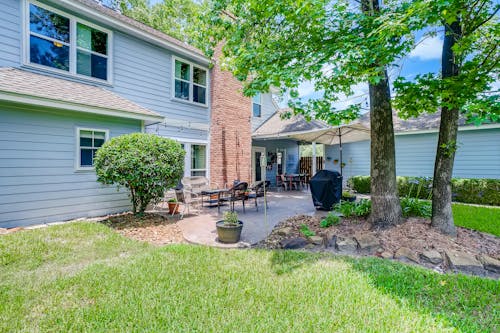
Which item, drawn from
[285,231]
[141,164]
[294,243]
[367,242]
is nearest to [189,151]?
[141,164]

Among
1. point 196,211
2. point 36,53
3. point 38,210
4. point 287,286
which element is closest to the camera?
point 287,286

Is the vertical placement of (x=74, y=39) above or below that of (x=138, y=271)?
above

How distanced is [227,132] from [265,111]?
16.1 ft

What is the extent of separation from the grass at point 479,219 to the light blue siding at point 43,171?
9842mm

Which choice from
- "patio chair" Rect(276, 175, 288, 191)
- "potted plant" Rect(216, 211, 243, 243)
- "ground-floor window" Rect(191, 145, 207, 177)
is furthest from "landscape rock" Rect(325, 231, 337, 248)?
"patio chair" Rect(276, 175, 288, 191)

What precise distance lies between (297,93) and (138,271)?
4030mm

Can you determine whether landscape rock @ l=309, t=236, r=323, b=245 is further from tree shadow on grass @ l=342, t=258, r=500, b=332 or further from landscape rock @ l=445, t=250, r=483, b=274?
landscape rock @ l=445, t=250, r=483, b=274

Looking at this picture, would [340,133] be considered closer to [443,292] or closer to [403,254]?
[403,254]

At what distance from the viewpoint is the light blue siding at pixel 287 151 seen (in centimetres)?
1473

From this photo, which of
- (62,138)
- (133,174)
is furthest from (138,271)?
(62,138)

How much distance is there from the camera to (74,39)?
698cm

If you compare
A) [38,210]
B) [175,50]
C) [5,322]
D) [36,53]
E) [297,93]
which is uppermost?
[175,50]

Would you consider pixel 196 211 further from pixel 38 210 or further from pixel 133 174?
pixel 38 210

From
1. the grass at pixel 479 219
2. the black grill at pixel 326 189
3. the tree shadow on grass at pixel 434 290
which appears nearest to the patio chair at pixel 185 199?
the black grill at pixel 326 189
